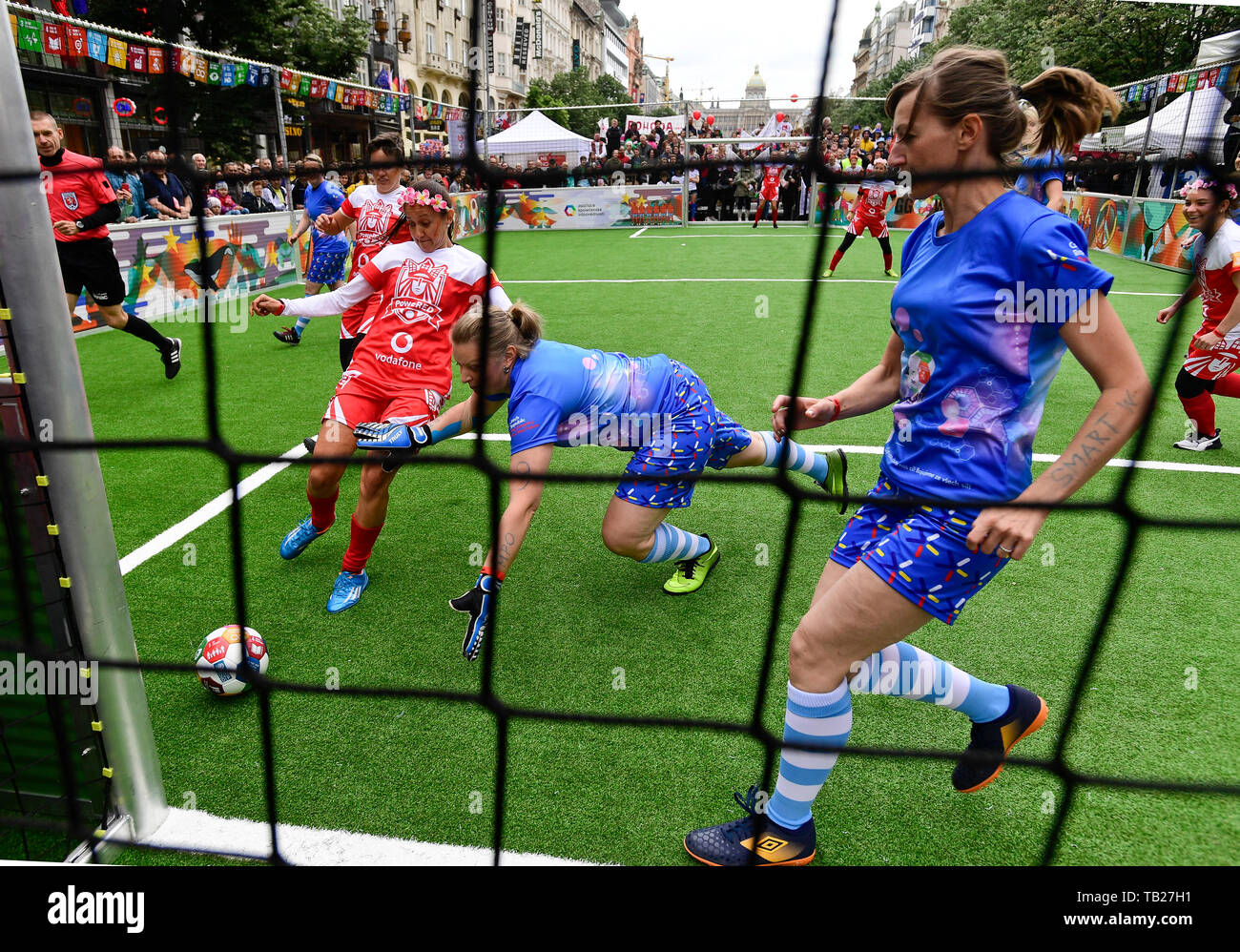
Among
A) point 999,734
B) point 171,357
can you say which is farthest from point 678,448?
point 171,357

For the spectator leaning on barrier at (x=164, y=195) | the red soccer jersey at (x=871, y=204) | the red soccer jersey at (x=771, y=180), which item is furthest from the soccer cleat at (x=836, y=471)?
the red soccer jersey at (x=771, y=180)

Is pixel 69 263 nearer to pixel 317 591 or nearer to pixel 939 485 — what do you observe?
pixel 317 591

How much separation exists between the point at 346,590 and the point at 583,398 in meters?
1.20

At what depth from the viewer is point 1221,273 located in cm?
399

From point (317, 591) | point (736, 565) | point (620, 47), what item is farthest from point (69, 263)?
point (620, 47)

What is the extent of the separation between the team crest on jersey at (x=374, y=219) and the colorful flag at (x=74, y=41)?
5001 mm

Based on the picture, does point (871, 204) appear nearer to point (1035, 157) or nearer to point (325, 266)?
point (325, 266)

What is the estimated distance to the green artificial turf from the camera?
1.95 metres

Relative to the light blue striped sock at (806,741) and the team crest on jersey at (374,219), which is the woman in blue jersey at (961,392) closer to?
the light blue striped sock at (806,741)

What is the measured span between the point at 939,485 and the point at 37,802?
221 centimetres

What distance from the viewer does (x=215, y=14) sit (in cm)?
1282

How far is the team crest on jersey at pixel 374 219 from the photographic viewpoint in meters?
4.96

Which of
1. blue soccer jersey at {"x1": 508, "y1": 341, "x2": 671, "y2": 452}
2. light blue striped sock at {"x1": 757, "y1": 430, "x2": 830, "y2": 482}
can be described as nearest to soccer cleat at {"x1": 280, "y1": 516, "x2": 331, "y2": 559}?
blue soccer jersey at {"x1": 508, "y1": 341, "x2": 671, "y2": 452}

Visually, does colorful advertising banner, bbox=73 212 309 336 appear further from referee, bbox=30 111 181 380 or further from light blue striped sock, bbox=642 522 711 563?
light blue striped sock, bbox=642 522 711 563
